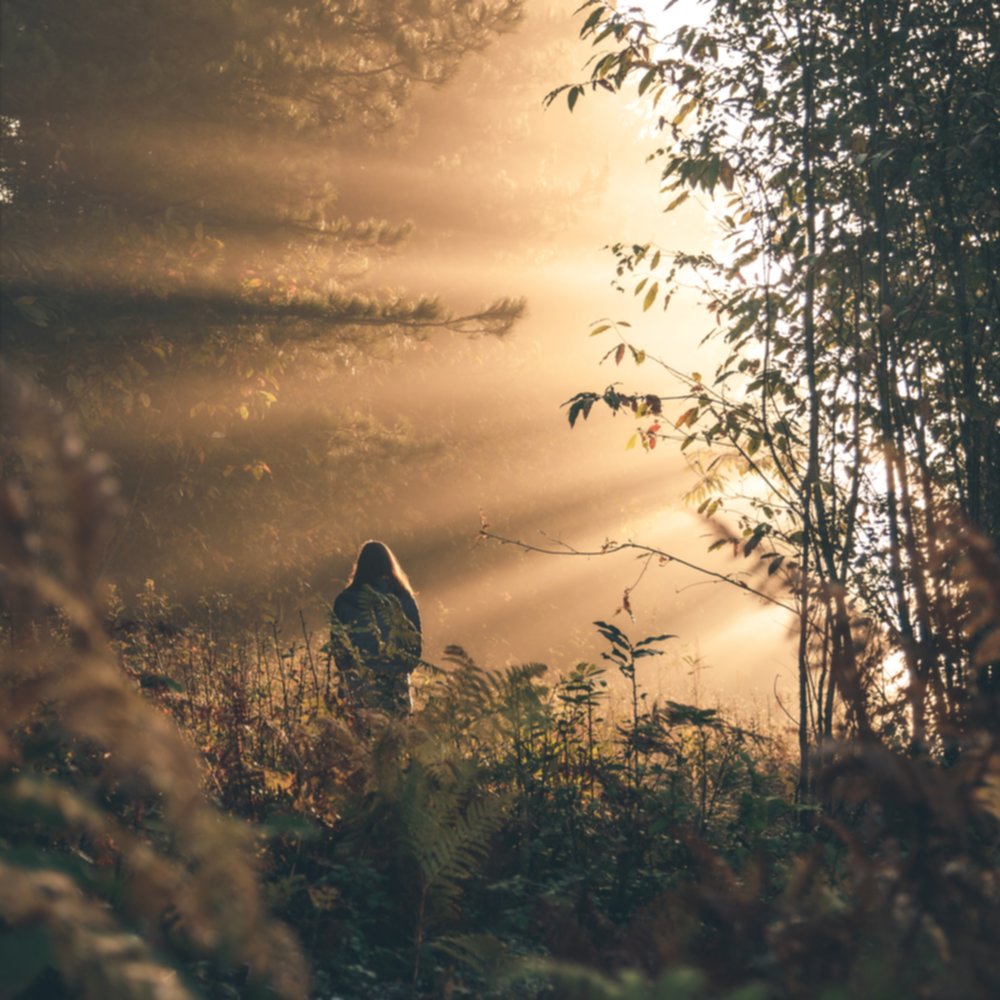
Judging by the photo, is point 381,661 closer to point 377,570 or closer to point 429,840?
point 429,840

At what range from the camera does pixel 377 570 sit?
25.3ft

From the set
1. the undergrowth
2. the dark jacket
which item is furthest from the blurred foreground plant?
the dark jacket

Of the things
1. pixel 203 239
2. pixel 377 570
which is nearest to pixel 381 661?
pixel 377 570

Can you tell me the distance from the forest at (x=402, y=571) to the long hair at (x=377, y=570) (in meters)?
0.07

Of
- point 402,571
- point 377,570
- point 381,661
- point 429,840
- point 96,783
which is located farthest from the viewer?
point 402,571

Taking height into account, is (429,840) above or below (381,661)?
below

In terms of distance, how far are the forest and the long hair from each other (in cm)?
7

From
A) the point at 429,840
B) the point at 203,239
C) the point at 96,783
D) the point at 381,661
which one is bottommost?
the point at 96,783

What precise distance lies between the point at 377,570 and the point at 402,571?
3.84 ft

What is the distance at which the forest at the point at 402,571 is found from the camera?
1491 mm

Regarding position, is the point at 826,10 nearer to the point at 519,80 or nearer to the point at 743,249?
the point at 743,249

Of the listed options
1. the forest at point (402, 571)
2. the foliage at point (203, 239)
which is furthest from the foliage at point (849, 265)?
the foliage at point (203, 239)

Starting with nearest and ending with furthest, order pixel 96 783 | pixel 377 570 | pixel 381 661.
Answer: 1. pixel 96 783
2. pixel 381 661
3. pixel 377 570

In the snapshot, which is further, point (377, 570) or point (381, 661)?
point (377, 570)
